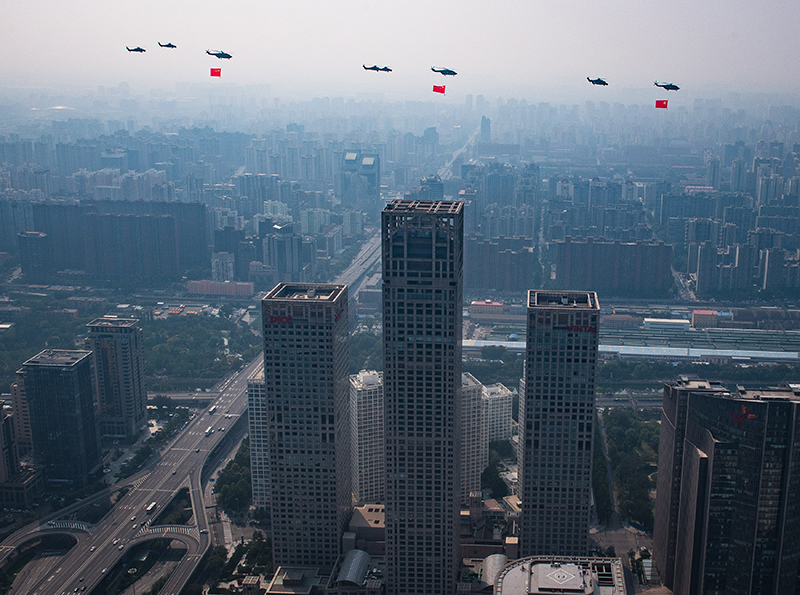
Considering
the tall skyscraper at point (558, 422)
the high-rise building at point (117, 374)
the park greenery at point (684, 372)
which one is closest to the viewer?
the tall skyscraper at point (558, 422)

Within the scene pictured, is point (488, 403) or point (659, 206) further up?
point (659, 206)

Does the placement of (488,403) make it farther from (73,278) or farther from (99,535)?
(73,278)

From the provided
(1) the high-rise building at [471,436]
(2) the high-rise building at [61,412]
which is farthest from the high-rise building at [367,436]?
(2) the high-rise building at [61,412]

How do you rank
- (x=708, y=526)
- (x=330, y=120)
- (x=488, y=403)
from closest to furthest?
(x=708, y=526) < (x=488, y=403) < (x=330, y=120)

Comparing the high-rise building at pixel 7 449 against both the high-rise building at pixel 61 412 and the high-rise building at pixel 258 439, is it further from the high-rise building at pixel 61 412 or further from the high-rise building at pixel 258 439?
the high-rise building at pixel 258 439

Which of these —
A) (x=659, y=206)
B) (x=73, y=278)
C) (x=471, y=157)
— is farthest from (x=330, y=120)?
(x=73, y=278)

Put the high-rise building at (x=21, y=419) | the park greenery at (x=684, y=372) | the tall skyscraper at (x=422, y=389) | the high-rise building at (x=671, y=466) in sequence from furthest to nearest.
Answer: the park greenery at (x=684, y=372), the high-rise building at (x=21, y=419), the high-rise building at (x=671, y=466), the tall skyscraper at (x=422, y=389)

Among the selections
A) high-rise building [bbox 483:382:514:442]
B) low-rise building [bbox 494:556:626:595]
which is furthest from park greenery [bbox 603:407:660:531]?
low-rise building [bbox 494:556:626:595]
